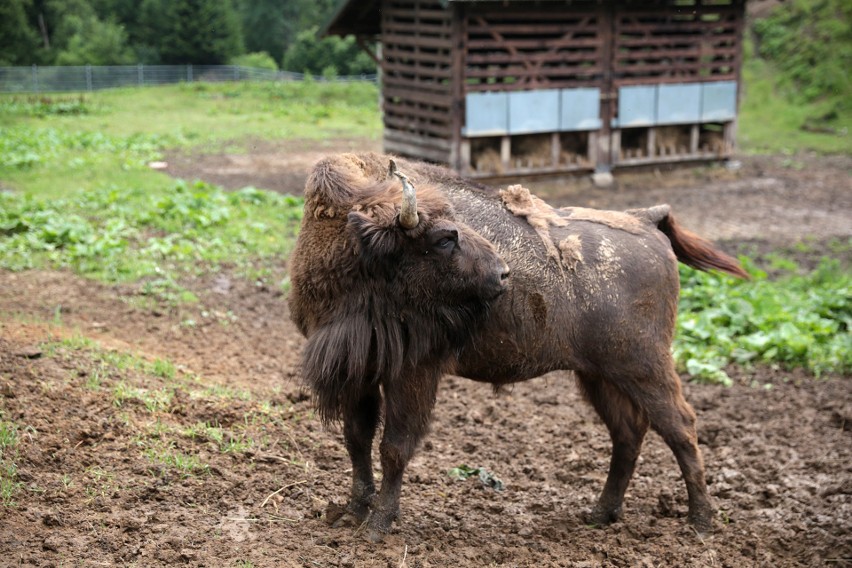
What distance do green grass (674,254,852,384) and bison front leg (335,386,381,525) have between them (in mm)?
3954

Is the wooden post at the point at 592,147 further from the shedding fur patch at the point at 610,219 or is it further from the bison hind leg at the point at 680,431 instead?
the bison hind leg at the point at 680,431

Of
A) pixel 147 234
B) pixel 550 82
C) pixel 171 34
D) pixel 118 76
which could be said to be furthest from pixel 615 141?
pixel 171 34

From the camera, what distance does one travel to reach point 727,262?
5.91 meters

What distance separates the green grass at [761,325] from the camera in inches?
316

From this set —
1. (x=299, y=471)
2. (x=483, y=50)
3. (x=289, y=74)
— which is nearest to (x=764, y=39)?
(x=483, y=50)

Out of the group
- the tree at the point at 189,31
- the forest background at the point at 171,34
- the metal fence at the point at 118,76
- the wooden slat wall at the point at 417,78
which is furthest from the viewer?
the tree at the point at 189,31

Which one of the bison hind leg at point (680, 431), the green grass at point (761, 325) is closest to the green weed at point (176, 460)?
the bison hind leg at point (680, 431)

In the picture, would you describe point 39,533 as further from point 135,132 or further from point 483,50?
point 135,132

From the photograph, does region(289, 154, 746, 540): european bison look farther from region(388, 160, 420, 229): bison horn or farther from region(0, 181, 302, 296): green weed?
region(0, 181, 302, 296): green weed

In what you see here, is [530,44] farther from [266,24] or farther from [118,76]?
[266,24]

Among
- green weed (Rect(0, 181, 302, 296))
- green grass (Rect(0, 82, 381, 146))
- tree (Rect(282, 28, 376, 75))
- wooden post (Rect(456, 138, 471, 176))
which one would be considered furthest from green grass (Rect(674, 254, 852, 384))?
tree (Rect(282, 28, 376, 75))

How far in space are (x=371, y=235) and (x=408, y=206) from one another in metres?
0.25

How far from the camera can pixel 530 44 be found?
16.7m

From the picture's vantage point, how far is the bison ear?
14.8ft
